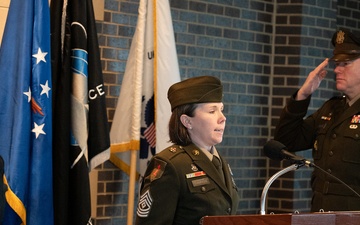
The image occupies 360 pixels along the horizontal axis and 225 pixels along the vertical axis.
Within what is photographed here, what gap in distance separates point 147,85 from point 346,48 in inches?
50.5

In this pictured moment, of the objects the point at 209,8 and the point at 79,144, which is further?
the point at 209,8

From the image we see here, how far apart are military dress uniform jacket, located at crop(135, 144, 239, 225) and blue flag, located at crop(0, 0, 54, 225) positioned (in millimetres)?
1242

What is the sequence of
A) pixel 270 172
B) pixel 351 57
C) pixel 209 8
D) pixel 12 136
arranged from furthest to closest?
pixel 270 172 < pixel 209 8 < pixel 351 57 < pixel 12 136

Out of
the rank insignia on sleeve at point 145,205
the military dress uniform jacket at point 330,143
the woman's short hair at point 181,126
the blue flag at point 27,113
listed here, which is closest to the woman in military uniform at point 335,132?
the military dress uniform jacket at point 330,143

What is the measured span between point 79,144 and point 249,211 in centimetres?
247

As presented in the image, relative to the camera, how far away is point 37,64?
15.1 feet

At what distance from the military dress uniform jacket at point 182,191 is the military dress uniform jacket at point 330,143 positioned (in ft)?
4.19

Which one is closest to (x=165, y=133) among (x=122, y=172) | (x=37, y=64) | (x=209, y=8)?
(x=122, y=172)

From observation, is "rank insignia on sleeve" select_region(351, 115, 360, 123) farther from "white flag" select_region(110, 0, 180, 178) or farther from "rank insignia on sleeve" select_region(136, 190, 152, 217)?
"rank insignia on sleeve" select_region(136, 190, 152, 217)

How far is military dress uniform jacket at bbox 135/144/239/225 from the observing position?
3373mm

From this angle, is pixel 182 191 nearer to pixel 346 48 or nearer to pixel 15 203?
pixel 15 203

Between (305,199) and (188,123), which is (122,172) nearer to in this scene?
(305,199)

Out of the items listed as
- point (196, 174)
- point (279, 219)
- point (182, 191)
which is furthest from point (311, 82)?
point (279, 219)

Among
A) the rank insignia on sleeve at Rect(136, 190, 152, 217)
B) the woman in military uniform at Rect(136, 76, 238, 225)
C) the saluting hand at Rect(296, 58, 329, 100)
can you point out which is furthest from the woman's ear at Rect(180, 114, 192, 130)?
the saluting hand at Rect(296, 58, 329, 100)
